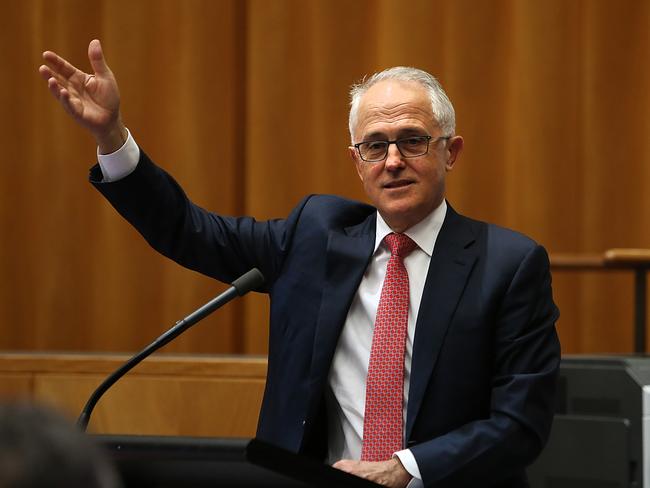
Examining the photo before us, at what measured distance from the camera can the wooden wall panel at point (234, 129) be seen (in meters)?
3.58

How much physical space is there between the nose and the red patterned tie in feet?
0.61

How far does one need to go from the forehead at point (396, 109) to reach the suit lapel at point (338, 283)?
0.20m

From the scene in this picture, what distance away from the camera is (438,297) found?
5.50 feet

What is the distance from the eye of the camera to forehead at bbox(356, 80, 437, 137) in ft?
5.75

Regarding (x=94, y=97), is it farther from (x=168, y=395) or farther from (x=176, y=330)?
(x=168, y=395)

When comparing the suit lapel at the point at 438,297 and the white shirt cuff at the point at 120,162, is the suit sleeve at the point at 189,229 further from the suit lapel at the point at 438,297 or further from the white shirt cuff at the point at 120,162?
the suit lapel at the point at 438,297

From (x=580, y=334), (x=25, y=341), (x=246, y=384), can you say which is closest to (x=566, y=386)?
(x=246, y=384)

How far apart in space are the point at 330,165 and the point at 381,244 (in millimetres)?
1905

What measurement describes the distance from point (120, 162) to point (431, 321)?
0.62 meters

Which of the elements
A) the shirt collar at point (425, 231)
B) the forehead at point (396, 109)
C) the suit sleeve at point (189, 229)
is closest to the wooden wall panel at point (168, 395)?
the suit sleeve at point (189, 229)

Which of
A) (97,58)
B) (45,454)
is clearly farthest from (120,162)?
(45,454)

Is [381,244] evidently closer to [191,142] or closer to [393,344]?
[393,344]

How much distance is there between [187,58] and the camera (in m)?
3.70

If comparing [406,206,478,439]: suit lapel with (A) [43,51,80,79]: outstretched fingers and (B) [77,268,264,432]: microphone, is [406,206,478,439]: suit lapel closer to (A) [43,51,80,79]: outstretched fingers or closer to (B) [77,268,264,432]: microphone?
(B) [77,268,264,432]: microphone
